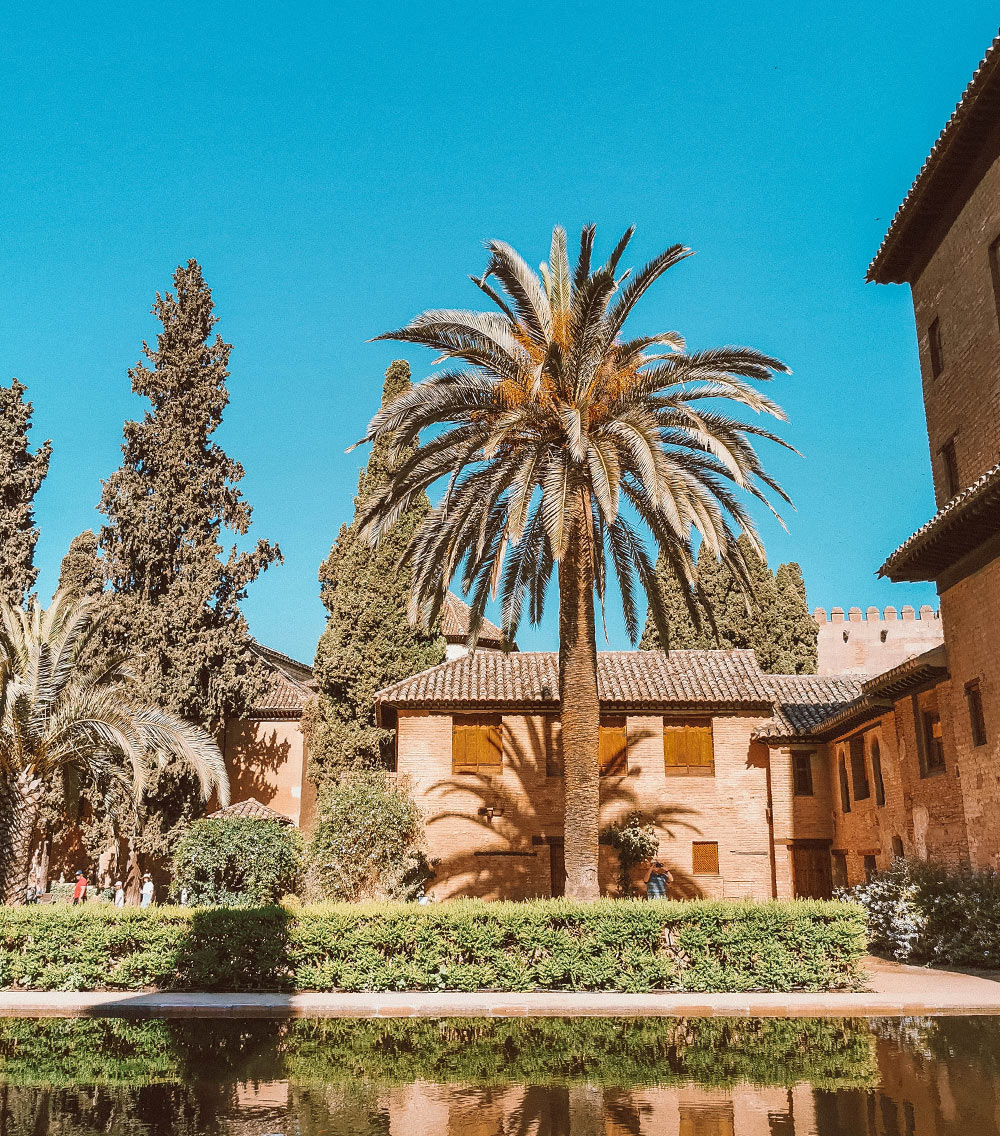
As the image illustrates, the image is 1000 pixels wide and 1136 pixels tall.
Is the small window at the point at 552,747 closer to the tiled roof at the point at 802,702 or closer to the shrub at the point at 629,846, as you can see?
the shrub at the point at 629,846

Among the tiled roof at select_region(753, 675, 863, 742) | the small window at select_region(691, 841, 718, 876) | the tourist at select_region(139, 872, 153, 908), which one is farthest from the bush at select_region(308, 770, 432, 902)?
the tiled roof at select_region(753, 675, 863, 742)

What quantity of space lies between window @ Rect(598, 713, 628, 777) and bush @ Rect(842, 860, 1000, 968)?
24.9 feet

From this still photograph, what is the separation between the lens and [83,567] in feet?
113

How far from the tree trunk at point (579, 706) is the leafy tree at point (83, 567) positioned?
16.9 metres

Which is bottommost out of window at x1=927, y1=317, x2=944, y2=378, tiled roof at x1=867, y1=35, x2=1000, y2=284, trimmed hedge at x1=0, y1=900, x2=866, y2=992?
trimmed hedge at x1=0, y1=900, x2=866, y2=992

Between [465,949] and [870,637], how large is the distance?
30243 mm

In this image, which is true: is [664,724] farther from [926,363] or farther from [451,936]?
[451,936]

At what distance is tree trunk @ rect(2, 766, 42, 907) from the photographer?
1800 cm

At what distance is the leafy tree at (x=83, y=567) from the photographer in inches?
1185

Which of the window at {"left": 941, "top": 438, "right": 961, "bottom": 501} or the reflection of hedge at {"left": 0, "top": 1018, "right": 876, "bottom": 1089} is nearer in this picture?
the reflection of hedge at {"left": 0, "top": 1018, "right": 876, "bottom": 1089}

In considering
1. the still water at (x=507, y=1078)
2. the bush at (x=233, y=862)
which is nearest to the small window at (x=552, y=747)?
the bush at (x=233, y=862)

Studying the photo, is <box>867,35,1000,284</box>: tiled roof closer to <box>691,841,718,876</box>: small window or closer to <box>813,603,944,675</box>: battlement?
<box>691,841,718,876</box>: small window

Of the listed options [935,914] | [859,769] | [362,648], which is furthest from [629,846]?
[362,648]

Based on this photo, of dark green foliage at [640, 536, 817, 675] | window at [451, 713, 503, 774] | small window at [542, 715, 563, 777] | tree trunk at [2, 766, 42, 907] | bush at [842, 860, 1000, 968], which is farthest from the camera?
dark green foliage at [640, 536, 817, 675]
